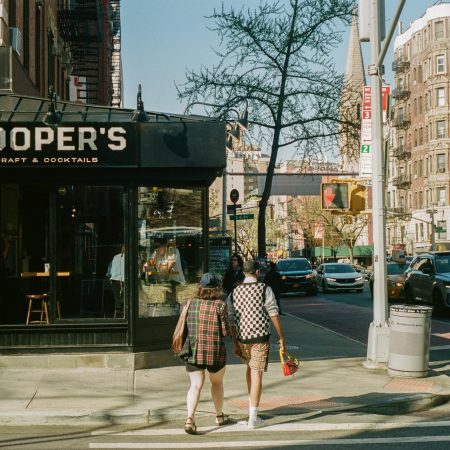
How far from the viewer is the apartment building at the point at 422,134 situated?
78.2 m

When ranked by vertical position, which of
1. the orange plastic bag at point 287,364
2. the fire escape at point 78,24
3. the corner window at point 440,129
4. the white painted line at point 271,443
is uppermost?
the corner window at point 440,129

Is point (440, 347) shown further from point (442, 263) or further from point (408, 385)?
point (442, 263)

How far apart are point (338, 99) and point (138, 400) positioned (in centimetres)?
1469

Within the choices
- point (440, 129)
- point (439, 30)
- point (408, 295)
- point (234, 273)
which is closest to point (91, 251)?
point (234, 273)

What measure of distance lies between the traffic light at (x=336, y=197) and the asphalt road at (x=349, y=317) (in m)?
3.50

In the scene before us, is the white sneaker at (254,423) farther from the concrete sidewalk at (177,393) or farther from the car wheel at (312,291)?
the car wheel at (312,291)

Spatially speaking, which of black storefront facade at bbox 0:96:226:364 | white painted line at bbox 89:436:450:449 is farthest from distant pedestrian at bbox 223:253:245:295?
white painted line at bbox 89:436:450:449

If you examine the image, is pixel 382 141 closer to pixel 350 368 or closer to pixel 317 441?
pixel 350 368

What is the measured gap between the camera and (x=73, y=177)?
13.0 metres

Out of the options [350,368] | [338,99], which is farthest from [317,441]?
[338,99]

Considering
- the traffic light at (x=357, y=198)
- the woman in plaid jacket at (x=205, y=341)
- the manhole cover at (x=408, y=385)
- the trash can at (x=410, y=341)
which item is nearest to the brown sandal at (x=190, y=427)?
the woman in plaid jacket at (x=205, y=341)

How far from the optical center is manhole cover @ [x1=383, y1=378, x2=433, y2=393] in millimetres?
11014

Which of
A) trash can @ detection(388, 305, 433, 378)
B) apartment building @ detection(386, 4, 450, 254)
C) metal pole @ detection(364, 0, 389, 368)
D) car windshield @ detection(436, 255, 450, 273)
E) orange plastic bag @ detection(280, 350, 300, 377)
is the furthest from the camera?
apartment building @ detection(386, 4, 450, 254)

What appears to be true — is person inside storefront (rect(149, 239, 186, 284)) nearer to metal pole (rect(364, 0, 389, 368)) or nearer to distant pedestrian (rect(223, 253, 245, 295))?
metal pole (rect(364, 0, 389, 368))
